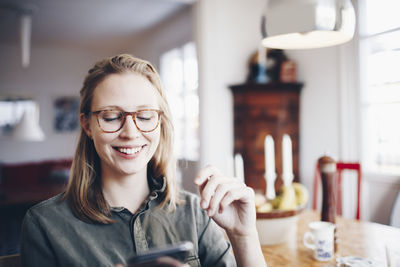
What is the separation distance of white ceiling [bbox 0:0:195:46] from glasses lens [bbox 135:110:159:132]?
2.95 meters

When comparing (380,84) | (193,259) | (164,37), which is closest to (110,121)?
(193,259)

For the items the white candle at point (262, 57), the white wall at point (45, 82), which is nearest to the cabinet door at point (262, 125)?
the white candle at point (262, 57)

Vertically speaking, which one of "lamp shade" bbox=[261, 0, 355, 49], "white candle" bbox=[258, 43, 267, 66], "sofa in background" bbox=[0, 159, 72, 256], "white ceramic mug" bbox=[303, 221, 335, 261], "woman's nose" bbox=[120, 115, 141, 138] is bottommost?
"sofa in background" bbox=[0, 159, 72, 256]

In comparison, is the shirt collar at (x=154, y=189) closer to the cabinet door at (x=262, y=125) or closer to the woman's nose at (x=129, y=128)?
the woman's nose at (x=129, y=128)

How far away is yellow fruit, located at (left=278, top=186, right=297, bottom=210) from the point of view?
1.45m

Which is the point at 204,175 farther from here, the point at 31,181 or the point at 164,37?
the point at 31,181

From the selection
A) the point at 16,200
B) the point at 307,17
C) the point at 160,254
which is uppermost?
the point at 307,17

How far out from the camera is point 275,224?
1361 millimetres

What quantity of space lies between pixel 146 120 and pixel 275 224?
27.1 inches

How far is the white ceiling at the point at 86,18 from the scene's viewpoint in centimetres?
443

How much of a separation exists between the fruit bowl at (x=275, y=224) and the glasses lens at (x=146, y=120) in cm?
57

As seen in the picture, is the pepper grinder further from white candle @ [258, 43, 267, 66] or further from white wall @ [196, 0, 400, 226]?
white candle @ [258, 43, 267, 66]

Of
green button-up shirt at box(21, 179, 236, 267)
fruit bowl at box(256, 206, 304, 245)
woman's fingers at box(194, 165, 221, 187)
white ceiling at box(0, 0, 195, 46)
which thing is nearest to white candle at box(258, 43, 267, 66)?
white ceiling at box(0, 0, 195, 46)

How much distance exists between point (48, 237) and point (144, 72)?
550 millimetres
